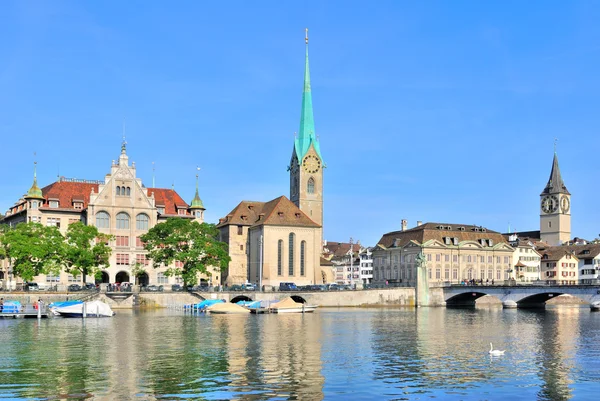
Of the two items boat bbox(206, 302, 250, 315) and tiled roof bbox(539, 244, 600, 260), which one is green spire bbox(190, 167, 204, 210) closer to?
boat bbox(206, 302, 250, 315)

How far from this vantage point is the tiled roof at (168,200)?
125 metres

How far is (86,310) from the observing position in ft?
272

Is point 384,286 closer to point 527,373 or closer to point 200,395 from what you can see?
point 527,373

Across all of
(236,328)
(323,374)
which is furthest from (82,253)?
(323,374)

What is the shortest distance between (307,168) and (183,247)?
62.4 m

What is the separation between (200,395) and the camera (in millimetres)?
31109

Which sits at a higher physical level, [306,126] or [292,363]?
[306,126]

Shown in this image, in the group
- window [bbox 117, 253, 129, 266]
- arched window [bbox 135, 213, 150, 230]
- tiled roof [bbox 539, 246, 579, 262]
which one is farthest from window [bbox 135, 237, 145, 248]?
tiled roof [bbox 539, 246, 579, 262]

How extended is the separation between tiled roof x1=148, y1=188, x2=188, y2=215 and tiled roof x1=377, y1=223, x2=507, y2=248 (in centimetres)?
4887

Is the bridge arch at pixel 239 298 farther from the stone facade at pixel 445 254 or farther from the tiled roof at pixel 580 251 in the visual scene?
the tiled roof at pixel 580 251

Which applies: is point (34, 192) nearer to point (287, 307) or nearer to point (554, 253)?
point (287, 307)

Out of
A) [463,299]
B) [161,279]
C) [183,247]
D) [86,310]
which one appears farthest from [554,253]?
[86,310]

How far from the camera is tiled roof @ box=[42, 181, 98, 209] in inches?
4626

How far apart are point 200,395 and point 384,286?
317 ft
